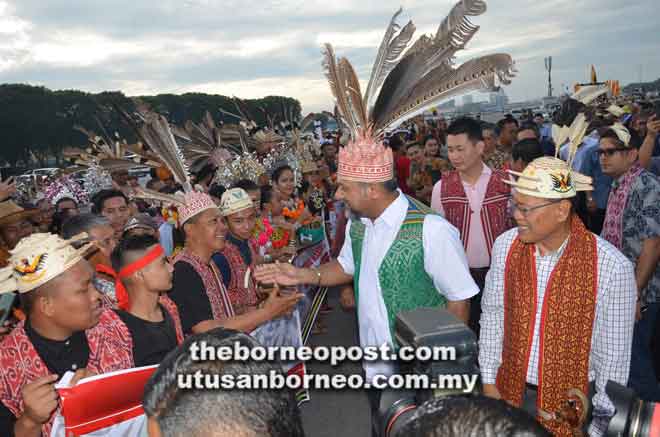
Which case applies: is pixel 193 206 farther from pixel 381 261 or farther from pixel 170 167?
pixel 381 261

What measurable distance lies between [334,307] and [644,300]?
14.7 feet

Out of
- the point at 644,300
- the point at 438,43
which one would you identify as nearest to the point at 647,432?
the point at 438,43

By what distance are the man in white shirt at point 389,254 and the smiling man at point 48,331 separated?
1054 mm

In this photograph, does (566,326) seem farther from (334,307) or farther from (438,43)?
(334,307)

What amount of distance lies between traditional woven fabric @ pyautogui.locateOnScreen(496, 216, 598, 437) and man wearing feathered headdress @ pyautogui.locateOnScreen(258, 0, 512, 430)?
15.4 inches

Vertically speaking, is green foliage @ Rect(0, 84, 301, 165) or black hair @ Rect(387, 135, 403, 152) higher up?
green foliage @ Rect(0, 84, 301, 165)

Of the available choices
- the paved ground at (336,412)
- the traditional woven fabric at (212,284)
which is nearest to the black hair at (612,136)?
the paved ground at (336,412)

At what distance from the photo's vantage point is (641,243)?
12.5ft

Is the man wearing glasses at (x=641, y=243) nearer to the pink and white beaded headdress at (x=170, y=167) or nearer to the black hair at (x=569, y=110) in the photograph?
the black hair at (x=569, y=110)

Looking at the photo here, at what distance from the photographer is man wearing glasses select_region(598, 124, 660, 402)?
11.7 feet

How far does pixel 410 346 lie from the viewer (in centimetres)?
140

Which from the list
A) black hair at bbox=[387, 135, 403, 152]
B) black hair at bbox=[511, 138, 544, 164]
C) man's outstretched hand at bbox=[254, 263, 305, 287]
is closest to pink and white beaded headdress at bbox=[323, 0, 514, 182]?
man's outstretched hand at bbox=[254, 263, 305, 287]

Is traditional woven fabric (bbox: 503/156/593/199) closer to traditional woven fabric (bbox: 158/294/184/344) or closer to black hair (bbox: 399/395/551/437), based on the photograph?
black hair (bbox: 399/395/551/437)

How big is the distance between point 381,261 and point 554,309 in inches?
37.1
